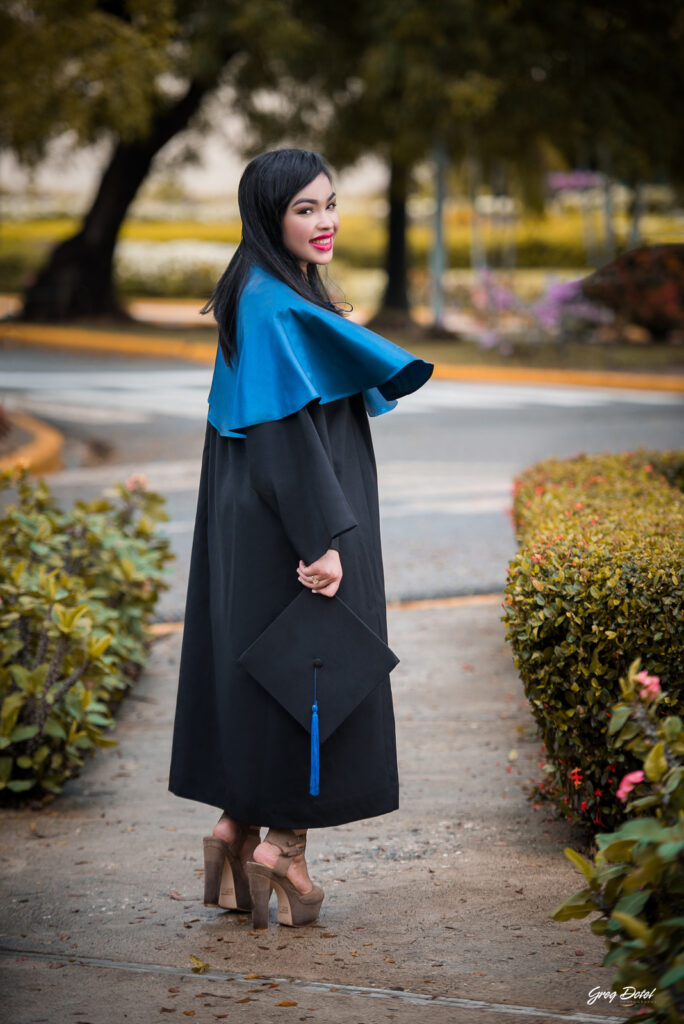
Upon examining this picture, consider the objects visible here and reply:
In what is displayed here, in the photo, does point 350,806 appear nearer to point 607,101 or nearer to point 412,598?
point 412,598

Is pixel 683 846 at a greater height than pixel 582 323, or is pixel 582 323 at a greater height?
pixel 582 323

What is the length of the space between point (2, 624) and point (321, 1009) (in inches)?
69.2

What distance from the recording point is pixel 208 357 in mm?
19625

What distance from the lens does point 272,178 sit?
2986 millimetres

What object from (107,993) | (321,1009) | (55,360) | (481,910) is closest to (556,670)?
(481,910)

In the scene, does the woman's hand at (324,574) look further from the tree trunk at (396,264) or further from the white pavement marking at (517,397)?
the tree trunk at (396,264)

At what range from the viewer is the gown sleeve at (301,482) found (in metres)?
2.82

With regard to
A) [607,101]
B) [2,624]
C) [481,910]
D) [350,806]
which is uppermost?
[607,101]

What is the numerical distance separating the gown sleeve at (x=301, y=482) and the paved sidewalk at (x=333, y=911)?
919mm

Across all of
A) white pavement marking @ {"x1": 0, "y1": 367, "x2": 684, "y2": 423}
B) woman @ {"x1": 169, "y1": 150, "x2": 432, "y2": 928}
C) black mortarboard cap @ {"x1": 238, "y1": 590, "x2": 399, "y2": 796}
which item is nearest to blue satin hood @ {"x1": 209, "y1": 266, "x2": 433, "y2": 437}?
woman @ {"x1": 169, "y1": 150, "x2": 432, "y2": 928}

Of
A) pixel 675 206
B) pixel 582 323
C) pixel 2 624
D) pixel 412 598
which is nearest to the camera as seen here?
pixel 2 624

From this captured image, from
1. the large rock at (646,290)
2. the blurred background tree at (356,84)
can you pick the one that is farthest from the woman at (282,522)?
the large rock at (646,290)

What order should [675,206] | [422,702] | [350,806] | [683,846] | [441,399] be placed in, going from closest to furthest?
1. [683,846]
2. [350,806]
3. [422,702]
4. [441,399]
5. [675,206]

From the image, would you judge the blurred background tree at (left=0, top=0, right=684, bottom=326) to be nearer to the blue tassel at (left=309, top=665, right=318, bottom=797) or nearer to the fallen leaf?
the blue tassel at (left=309, top=665, right=318, bottom=797)
